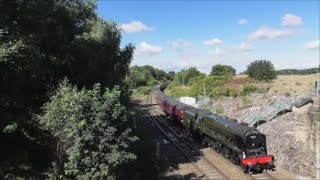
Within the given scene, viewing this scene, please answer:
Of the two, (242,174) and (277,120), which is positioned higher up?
(277,120)

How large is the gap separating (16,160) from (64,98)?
13.1ft

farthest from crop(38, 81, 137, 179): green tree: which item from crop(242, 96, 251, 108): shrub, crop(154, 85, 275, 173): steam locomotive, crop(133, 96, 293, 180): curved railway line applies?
crop(242, 96, 251, 108): shrub

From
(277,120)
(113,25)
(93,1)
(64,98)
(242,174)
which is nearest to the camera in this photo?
(64,98)

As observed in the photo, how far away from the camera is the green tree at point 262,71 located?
82.6m

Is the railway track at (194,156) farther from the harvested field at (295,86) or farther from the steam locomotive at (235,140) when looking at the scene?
the harvested field at (295,86)

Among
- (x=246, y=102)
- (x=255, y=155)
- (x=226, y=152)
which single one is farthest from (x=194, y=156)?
(x=246, y=102)

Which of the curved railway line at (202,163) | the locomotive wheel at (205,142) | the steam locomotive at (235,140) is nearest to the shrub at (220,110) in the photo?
the curved railway line at (202,163)

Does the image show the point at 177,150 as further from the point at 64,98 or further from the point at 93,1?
the point at 64,98

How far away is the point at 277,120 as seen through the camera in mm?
36344

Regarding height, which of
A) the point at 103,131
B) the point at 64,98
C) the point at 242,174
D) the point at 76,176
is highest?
the point at 64,98

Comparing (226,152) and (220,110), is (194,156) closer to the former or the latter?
(226,152)

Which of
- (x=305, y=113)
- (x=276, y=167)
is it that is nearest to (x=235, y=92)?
(x=305, y=113)

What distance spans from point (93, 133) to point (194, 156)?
50.2 feet

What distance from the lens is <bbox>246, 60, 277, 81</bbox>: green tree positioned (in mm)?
82625
